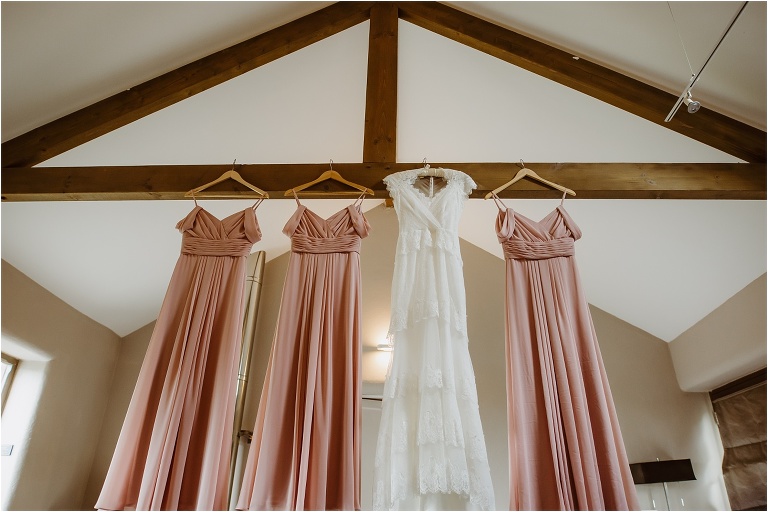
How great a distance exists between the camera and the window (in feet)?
12.8

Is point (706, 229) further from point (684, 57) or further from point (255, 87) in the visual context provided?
point (255, 87)

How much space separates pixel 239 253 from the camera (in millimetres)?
2408

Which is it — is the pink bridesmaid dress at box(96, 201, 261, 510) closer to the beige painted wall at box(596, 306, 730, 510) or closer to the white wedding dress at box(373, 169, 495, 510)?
the white wedding dress at box(373, 169, 495, 510)

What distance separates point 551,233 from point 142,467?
6.57ft

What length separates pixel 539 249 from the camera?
7.61 feet

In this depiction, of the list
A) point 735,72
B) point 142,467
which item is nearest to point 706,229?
point 735,72

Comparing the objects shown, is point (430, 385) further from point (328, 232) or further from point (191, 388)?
point (191, 388)

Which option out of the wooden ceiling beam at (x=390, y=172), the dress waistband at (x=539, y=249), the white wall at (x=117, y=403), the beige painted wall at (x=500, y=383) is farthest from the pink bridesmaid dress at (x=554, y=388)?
the white wall at (x=117, y=403)

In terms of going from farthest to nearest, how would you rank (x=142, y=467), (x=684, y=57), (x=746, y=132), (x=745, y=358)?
(x=745, y=358) < (x=746, y=132) < (x=684, y=57) < (x=142, y=467)

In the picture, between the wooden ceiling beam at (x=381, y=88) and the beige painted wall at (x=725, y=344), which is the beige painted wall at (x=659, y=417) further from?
the wooden ceiling beam at (x=381, y=88)

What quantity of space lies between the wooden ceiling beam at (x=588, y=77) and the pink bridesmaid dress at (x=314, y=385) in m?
1.47

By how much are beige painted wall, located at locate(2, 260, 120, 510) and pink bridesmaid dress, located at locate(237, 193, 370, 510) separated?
2545 mm

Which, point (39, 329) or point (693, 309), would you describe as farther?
point (693, 309)

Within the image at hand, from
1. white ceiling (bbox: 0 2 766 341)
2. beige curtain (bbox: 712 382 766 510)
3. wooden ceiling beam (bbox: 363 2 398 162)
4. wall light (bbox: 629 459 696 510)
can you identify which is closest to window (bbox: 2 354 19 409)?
white ceiling (bbox: 0 2 766 341)
